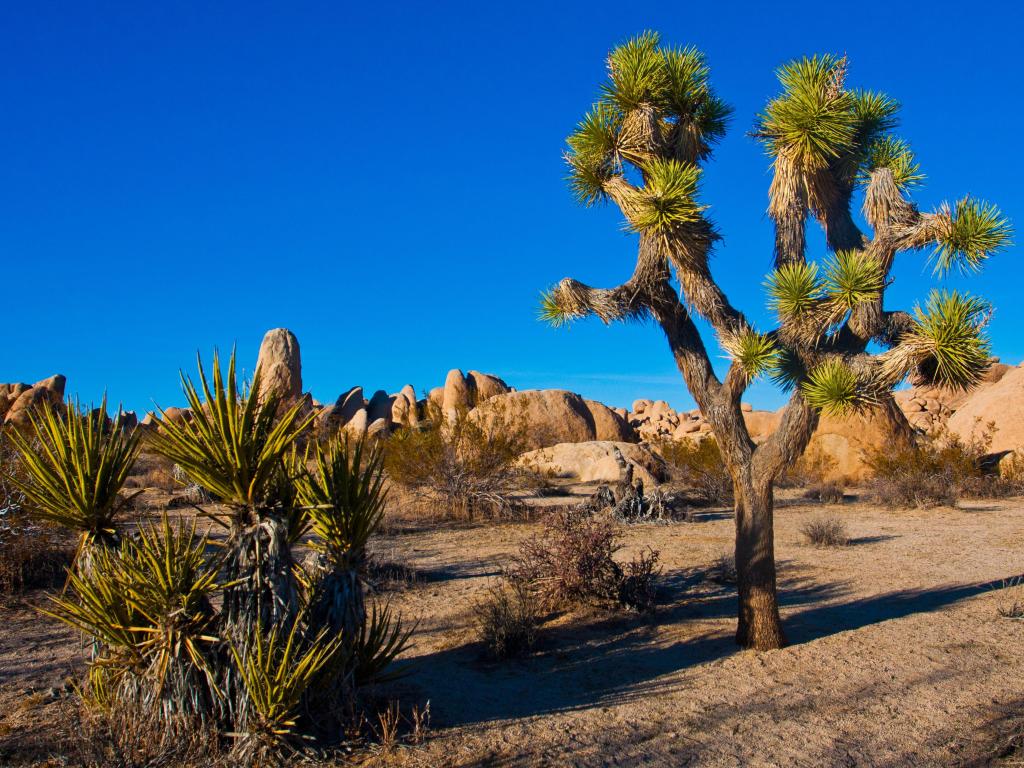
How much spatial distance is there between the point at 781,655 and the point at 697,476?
1216 centimetres

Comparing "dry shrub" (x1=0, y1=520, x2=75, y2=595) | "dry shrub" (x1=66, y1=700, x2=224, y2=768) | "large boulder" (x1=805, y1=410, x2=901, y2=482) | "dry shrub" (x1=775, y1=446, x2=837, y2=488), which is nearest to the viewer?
"dry shrub" (x1=66, y1=700, x2=224, y2=768)

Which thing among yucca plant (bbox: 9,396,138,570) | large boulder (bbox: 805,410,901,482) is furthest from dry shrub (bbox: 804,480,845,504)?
yucca plant (bbox: 9,396,138,570)

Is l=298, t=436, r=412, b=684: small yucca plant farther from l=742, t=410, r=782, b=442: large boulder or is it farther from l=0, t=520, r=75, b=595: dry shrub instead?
l=742, t=410, r=782, b=442: large boulder

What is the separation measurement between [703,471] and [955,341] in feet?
42.3

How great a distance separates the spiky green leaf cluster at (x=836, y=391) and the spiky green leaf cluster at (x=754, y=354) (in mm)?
360

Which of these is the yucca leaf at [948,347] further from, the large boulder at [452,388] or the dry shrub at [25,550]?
the large boulder at [452,388]

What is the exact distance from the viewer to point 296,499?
4766 mm

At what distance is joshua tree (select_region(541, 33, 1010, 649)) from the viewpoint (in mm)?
5910

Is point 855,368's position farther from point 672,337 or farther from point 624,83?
point 624,83

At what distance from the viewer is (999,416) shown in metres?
21.4

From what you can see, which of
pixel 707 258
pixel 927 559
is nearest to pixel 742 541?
pixel 707 258

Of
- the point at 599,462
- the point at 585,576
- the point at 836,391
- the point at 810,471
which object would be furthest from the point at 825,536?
the point at 810,471

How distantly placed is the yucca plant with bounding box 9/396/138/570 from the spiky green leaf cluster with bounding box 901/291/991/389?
5.68m

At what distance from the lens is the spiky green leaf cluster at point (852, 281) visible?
587 cm
